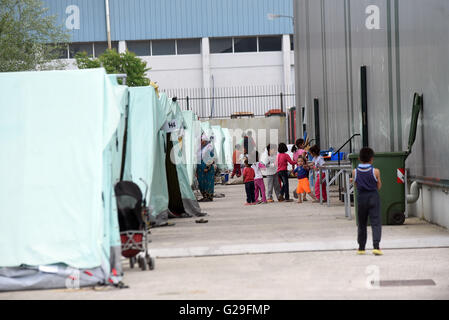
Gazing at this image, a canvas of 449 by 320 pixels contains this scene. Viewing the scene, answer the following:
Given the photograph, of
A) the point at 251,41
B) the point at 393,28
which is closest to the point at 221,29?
the point at 251,41

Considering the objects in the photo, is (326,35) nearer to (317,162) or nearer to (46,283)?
(317,162)

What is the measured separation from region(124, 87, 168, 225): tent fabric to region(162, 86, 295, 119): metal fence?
2961cm

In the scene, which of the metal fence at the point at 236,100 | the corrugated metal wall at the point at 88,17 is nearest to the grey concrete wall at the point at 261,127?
the metal fence at the point at 236,100

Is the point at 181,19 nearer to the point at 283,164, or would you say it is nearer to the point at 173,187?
the point at 283,164

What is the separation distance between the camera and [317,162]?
19.4 m

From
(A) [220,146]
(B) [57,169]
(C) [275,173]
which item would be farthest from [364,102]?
(A) [220,146]

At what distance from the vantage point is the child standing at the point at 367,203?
10.0 metres

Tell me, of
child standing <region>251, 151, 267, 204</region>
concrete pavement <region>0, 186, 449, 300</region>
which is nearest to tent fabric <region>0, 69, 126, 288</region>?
concrete pavement <region>0, 186, 449, 300</region>

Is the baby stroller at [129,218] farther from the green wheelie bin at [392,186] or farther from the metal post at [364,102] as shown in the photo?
the metal post at [364,102]

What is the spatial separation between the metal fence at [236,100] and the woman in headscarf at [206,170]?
22.7 m

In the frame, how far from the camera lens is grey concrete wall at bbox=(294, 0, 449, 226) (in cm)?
1253

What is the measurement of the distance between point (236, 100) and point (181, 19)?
24.3 feet

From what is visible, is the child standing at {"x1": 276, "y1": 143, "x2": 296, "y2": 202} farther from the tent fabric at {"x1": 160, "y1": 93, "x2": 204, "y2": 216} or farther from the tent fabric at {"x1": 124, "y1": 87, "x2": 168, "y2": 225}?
the tent fabric at {"x1": 124, "y1": 87, "x2": 168, "y2": 225}

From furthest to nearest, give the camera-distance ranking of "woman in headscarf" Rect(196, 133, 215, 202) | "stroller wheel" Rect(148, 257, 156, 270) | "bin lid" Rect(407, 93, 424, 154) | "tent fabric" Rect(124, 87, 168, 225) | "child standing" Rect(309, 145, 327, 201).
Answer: "woman in headscarf" Rect(196, 133, 215, 202) < "child standing" Rect(309, 145, 327, 201) < "tent fabric" Rect(124, 87, 168, 225) < "bin lid" Rect(407, 93, 424, 154) < "stroller wheel" Rect(148, 257, 156, 270)
